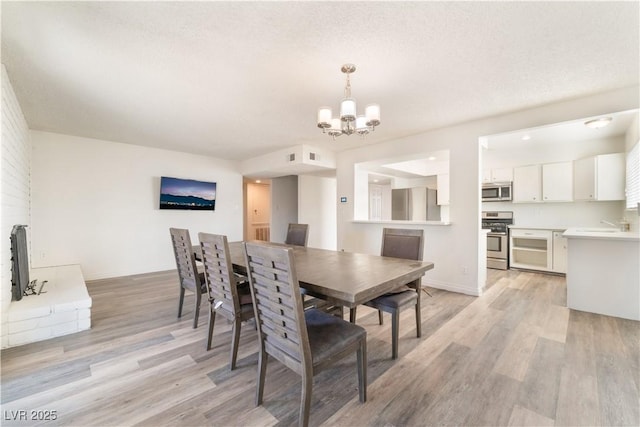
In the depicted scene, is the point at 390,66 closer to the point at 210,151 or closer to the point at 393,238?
the point at 393,238

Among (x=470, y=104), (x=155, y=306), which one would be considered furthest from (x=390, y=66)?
(x=155, y=306)

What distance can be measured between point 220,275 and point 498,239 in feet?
17.6

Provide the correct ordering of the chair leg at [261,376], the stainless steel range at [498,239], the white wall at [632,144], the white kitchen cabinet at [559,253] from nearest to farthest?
the chair leg at [261,376] < the white wall at [632,144] < the white kitchen cabinet at [559,253] < the stainless steel range at [498,239]

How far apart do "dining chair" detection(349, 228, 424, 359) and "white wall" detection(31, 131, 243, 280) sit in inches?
175

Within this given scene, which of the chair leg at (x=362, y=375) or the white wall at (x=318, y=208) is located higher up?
the white wall at (x=318, y=208)

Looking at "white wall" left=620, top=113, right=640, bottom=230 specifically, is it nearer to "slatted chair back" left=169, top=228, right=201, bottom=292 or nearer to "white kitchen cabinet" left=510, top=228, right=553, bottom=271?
"white kitchen cabinet" left=510, top=228, right=553, bottom=271

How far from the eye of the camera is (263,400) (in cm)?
166

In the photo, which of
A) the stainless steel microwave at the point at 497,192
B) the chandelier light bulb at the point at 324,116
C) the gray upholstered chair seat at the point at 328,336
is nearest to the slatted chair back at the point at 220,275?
the gray upholstered chair seat at the point at 328,336

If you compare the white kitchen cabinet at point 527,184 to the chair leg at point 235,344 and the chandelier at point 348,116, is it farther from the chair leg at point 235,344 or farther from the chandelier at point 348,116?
the chair leg at point 235,344

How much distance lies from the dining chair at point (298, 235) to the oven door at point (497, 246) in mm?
3981

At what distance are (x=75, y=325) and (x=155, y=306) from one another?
0.78 meters

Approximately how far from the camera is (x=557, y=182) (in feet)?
15.5

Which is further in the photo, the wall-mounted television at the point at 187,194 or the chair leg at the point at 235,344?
the wall-mounted television at the point at 187,194

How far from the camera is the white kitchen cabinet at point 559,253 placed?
14.9 feet
